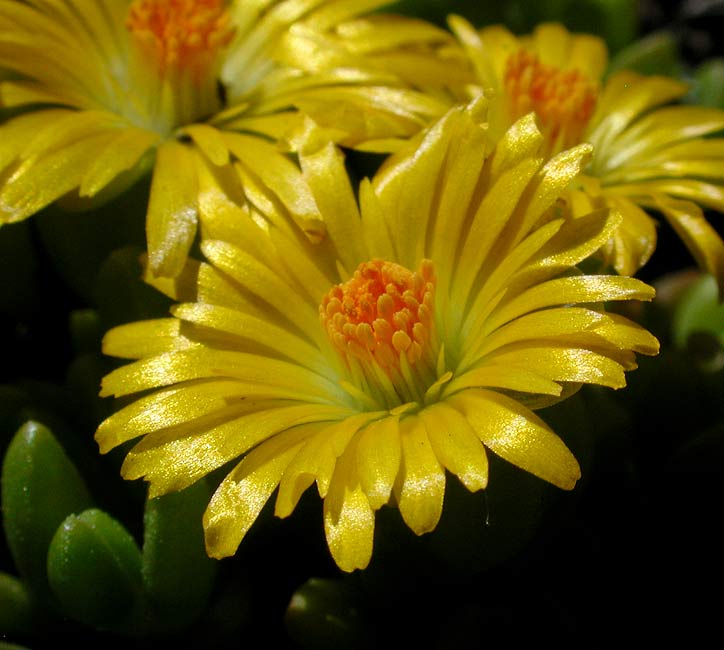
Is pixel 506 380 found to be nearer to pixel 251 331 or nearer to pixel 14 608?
pixel 251 331

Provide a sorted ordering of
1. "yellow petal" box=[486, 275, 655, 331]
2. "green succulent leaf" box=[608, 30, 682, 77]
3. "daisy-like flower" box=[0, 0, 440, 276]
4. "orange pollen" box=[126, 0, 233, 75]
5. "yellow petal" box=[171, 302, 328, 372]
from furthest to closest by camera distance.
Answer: "green succulent leaf" box=[608, 30, 682, 77] → "orange pollen" box=[126, 0, 233, 75] → "daisy-like flower" box=[0, 0, 440, 276] → "yellow petal" box=[171, 302, 328, 372] → "yellow petal" box=[486, 275, 655, 331]

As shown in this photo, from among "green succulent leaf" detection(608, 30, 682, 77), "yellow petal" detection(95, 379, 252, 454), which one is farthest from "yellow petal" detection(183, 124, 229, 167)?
"green succulent leaf" detection(608, 30, 682, 77)

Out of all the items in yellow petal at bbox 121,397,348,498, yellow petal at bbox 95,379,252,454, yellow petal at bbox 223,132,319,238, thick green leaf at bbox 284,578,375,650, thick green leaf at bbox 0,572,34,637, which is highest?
yellow petal at bbox 223,132,319,238

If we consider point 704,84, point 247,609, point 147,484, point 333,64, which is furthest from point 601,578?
point 704,84

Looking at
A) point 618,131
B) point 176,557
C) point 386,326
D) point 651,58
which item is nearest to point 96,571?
point 176,557

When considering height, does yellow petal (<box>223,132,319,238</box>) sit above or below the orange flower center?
above

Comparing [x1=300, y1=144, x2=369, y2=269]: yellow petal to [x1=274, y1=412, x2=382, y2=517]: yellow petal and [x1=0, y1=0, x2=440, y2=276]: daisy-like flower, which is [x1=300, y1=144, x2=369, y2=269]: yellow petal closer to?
[x1=0, y1=0, x2=440, y2=276]: daisy-like flower
